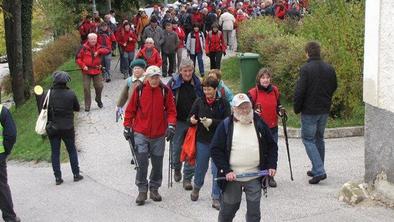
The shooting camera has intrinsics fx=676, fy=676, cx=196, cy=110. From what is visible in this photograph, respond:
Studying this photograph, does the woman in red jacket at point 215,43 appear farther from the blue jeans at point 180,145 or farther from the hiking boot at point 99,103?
the blue jeans at point 180,145

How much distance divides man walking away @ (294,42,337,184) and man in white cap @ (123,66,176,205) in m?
1.74

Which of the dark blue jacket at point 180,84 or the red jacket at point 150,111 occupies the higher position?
the dark blue jacket at point 180,84

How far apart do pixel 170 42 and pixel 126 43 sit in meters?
1.60

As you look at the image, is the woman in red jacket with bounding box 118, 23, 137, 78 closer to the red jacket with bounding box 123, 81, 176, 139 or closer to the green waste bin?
the green waste bin

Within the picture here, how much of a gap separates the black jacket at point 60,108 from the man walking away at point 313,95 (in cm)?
347

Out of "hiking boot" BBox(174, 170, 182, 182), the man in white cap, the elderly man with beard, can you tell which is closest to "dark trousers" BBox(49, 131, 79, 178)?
"hiking boot" BBox(174, 170, 182, 182)

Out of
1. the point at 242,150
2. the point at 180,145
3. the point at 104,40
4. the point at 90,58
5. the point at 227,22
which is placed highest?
the point at 227,22

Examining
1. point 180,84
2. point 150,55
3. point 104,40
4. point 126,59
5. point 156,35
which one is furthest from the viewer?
point 126,59

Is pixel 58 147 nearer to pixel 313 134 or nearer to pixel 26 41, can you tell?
pixel 313 134

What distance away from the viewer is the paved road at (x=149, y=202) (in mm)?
8249

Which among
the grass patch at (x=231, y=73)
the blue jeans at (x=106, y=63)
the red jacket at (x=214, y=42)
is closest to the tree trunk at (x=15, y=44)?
the blue jeans at (x=106, y=63)

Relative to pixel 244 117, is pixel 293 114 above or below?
below

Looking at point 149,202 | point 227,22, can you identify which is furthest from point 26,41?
point 149,202

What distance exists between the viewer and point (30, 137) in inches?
607
